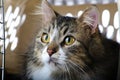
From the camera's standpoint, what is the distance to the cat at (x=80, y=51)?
85cm

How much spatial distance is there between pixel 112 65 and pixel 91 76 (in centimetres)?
8

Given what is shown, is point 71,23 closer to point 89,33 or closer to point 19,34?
point 89,33

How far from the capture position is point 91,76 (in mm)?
857

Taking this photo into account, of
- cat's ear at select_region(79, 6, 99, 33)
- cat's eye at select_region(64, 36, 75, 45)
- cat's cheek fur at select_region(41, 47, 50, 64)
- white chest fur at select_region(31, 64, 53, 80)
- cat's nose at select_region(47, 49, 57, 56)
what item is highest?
cat's ear at select_region(79, 6, 99, 33)

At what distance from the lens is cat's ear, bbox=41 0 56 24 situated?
916mm

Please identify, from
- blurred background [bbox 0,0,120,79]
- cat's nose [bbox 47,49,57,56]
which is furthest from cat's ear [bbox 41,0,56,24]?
cat's nose [bbox 47,49,57,56]

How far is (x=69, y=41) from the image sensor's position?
2.82ft

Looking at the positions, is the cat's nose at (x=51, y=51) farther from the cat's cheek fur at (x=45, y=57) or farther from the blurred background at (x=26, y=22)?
the blurred background at (x=26, y=22)

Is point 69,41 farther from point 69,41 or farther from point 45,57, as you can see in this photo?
Answer: point 45,57

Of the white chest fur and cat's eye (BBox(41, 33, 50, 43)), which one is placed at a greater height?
cat's eye (BBox(41, 33, 50, 43))

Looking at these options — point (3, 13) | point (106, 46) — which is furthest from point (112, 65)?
point (3, 13)

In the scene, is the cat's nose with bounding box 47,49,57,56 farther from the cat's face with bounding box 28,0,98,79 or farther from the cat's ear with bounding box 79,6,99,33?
the cat's ear with bounding box 79,6,99,33

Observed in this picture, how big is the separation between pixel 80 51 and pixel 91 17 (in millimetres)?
122

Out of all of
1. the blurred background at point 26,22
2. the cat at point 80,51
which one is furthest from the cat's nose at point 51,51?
the blurred background at point 26,22
